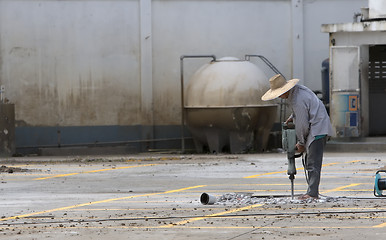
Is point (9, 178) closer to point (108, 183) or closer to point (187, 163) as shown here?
point (108, 183)

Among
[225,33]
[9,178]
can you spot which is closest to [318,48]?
[225,33]

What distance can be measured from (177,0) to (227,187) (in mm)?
15282

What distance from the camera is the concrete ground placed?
10.3m

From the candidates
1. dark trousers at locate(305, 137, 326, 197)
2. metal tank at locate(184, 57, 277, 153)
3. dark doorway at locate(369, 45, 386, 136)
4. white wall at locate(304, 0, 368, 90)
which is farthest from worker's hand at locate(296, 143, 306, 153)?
dark doorway at locate(369, 45, 386, 136)

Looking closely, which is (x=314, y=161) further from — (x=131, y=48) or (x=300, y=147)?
(x=131, y=48)

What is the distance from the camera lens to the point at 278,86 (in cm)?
1364

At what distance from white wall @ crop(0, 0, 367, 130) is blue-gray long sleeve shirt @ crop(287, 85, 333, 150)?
54.5ft

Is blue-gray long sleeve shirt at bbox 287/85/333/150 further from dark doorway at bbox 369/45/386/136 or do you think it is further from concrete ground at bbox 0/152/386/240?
dark doorway at bbox 369/45/386/136

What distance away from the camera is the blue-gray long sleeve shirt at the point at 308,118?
43.5 ft

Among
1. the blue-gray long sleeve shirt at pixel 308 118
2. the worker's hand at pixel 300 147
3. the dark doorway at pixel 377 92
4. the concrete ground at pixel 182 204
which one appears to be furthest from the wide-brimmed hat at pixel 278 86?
the dark doorway at pixel 377 92

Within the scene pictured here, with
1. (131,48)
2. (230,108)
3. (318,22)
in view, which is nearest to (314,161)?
(230,108)

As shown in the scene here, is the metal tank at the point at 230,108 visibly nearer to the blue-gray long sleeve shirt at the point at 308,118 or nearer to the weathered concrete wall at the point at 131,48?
the weathered concrete wall at the point at 131,48

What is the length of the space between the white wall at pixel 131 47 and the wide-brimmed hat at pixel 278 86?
16305mm

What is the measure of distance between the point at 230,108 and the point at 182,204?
14368mm
